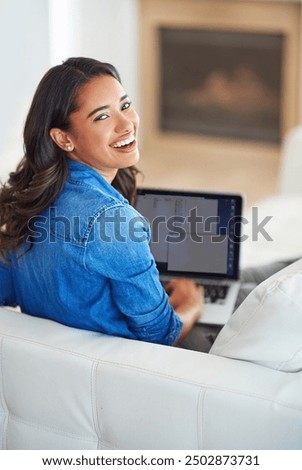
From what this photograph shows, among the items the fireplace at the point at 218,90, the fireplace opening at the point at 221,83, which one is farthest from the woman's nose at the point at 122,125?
the fireplace opening at the point at 221,83

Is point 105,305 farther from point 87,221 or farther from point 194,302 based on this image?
point 194,302

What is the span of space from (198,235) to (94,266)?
0.56 m

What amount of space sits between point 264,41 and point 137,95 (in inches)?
31.7

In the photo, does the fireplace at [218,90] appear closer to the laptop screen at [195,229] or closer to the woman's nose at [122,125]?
the laptop screen at [195,229]

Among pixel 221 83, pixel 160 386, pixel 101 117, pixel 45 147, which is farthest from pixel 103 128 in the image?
pixel 221 83

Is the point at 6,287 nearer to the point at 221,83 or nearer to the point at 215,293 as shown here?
the point at 215,293

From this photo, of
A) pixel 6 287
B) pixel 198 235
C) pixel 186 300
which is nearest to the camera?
pixel 6 287

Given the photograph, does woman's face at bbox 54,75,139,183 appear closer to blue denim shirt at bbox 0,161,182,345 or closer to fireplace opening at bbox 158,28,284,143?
blue denim shirt at bbox 0,161,182,345

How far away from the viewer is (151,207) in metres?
2.26

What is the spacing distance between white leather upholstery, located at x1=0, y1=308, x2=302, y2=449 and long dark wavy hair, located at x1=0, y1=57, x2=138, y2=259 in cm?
22

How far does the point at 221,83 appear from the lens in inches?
201

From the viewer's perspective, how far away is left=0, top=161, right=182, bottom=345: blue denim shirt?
1.73 metres

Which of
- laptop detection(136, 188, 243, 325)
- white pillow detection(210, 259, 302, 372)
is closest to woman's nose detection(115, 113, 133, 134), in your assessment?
laptop detection(136, 188, 243, 325)

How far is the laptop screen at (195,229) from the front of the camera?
7.33 ft
